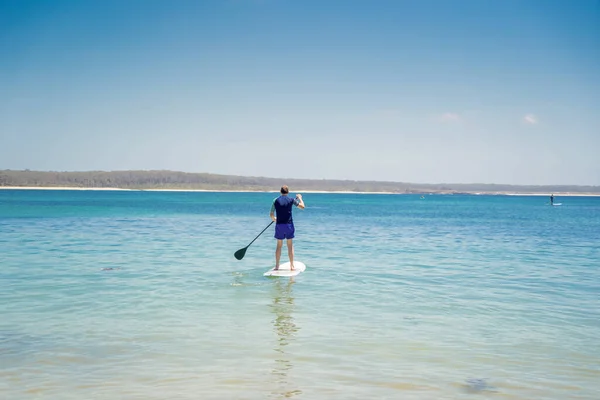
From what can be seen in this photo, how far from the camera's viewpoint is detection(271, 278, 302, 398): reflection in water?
6086 mm

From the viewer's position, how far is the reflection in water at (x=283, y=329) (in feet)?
20.0

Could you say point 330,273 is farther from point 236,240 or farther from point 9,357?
point 236,240

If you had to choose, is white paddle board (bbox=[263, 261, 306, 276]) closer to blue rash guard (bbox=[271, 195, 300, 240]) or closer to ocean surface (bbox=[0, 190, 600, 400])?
ocean surface (bbox=[0, 190, 600, 400])

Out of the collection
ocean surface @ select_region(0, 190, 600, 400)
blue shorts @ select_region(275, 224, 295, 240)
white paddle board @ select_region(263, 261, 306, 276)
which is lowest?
ocean surface @ select_region(0, 190, 600, 400)

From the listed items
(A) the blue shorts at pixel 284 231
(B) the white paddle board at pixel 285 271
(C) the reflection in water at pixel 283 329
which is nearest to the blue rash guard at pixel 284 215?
(A) the blue shorts at pixel 284 231

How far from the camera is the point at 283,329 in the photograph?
8523mm

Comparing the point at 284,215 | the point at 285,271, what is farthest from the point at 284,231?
the point at 285,271

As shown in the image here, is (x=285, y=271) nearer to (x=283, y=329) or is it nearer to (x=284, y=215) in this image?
(x=284, y=215)

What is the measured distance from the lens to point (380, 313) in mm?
9742

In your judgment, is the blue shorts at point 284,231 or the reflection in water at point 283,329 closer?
the reflection in water at point 283,329

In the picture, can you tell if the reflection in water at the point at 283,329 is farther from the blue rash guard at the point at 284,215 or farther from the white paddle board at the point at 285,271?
the blue rash guard at the point at 284,215

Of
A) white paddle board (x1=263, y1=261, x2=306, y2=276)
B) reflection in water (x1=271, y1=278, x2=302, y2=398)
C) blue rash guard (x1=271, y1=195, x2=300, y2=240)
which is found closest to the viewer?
reflection in water (x1=271, y1=278, x2=302, y2=398)

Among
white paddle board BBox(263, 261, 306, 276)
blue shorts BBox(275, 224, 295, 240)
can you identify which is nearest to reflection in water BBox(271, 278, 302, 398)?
A: white paddle board BBox(263, 261, 306, 276)

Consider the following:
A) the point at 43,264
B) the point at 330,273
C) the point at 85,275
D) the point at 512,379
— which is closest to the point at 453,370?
the point at 512,379
